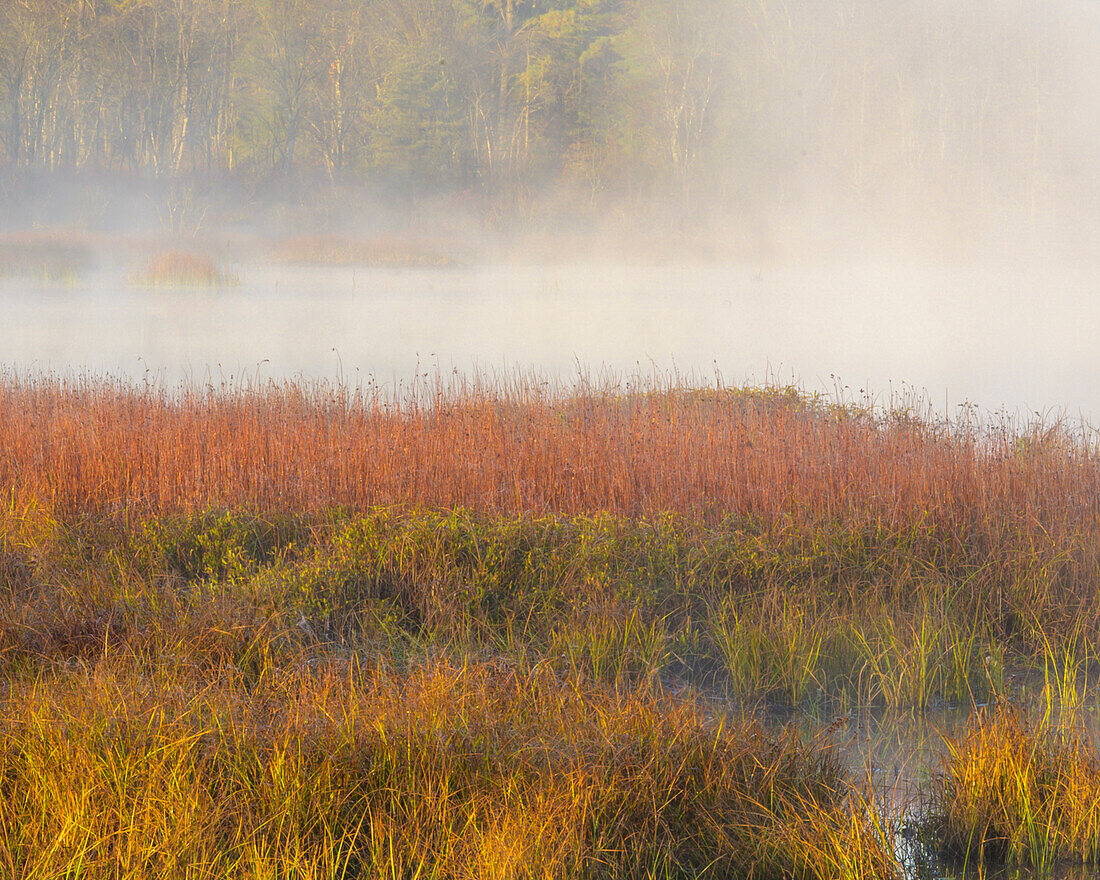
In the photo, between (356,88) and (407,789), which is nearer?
(407,789)

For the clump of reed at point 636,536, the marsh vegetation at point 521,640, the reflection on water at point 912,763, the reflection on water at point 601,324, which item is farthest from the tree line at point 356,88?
the reflection on water at point 912,763

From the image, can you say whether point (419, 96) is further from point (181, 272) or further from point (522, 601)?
point (522, 601)

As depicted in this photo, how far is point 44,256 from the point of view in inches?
1344

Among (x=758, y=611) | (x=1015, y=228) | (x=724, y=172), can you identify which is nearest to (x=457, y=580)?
(x=758, y=611)

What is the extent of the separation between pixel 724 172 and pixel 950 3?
55.6ft

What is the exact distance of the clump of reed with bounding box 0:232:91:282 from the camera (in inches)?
1314

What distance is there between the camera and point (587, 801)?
271 centimetres

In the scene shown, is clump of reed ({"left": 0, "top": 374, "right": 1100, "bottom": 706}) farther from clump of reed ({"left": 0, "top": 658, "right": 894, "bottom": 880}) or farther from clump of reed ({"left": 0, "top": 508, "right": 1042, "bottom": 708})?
clump of reed ({"left": 0, "top": 658, "right": 894, "bottom": 880})

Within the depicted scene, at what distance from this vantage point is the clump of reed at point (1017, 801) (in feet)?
9.39

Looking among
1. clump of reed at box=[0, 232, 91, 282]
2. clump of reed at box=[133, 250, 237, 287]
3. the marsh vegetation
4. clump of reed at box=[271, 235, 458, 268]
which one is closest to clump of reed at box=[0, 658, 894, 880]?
the marsh vegetation

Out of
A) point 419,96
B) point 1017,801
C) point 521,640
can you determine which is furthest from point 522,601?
point 419,96

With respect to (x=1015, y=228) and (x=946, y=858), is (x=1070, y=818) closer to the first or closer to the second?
(x=946, y=858)

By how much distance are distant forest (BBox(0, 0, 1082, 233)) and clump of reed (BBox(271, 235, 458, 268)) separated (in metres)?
2.14

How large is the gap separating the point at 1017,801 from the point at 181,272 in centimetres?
3548
